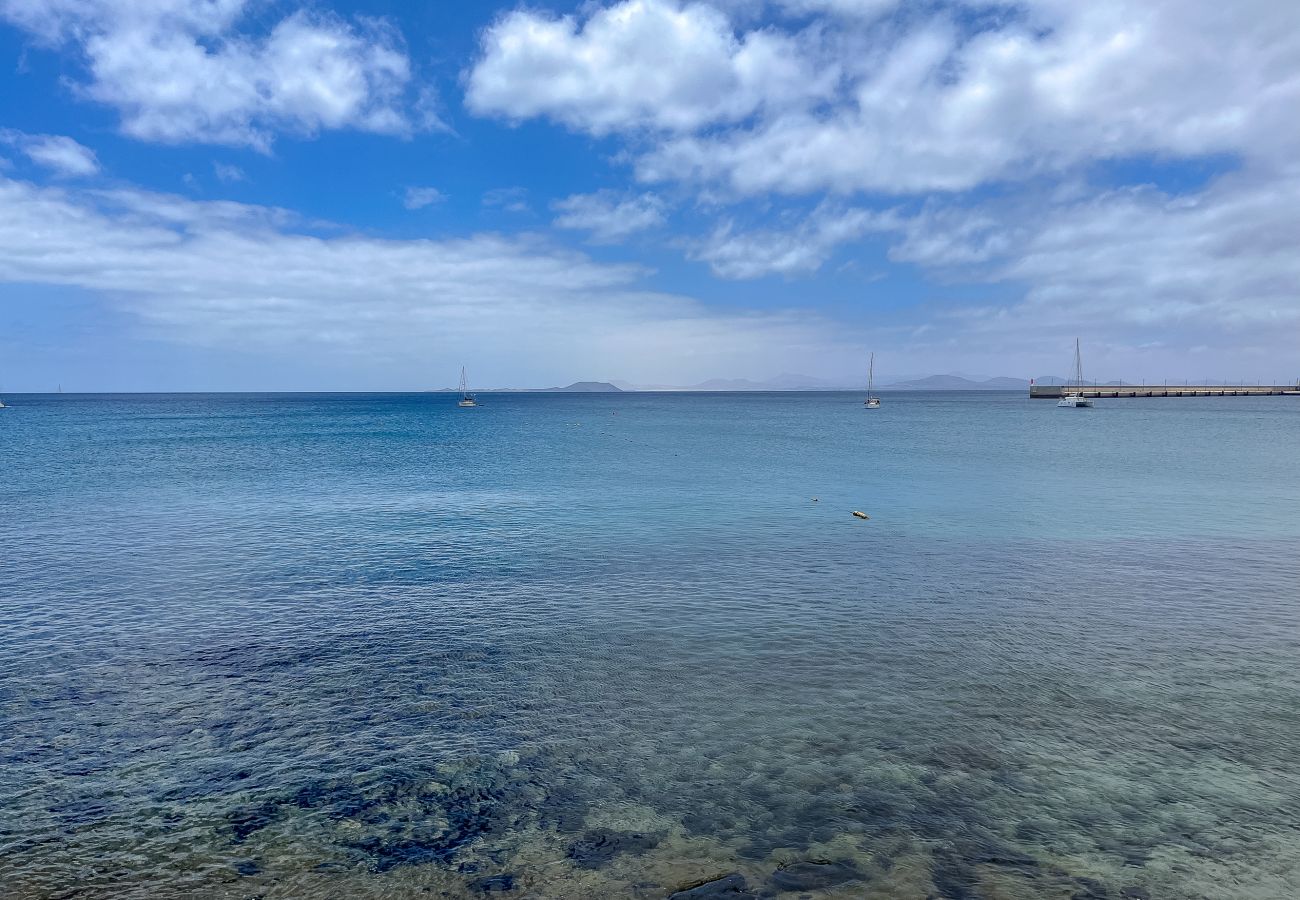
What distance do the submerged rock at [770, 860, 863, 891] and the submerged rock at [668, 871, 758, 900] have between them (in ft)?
1.37

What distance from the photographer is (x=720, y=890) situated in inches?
360

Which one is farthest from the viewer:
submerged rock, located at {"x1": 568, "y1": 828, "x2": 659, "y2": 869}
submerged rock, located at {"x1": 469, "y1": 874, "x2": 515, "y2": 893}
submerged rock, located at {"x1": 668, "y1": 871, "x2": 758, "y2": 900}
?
submerged rock, located at {"x1": 568, "y1": 828, "x2": 659, "y2": 869}

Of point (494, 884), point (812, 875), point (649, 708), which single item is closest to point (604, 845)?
point (494, 884)

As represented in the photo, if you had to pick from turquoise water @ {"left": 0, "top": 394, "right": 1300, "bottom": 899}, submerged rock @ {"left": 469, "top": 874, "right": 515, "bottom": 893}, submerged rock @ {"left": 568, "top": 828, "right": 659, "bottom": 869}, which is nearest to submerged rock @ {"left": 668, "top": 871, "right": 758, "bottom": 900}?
turquoise water @ {"left": 0, "top": 394, "right": 1300, "bottom": 899}

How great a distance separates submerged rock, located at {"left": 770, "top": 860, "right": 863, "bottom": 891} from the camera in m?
9.30

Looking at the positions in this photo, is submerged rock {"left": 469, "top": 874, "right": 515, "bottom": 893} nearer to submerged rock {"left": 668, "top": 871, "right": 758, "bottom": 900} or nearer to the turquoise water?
the turquoise water

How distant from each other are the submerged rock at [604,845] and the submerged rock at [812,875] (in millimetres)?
1802

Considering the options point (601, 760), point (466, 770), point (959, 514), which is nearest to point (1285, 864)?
point (601, 760)

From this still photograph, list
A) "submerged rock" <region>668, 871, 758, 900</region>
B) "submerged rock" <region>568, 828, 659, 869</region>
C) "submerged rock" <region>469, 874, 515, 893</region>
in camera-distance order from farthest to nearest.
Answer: "submerged rock" <region>568, 828, 659, 869</region> < "submerged rock" <region>469, 874, 515, 893</region> < "submerged rock" <region>668, 871, 758, 900</region>

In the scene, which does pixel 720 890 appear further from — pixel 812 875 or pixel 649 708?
pixel 649 708

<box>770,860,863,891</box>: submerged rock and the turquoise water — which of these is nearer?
<box>770,860,863,891</box>: submerged rock

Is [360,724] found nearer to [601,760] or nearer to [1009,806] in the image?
[601,760]

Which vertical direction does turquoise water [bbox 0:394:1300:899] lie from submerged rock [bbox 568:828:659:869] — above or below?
above

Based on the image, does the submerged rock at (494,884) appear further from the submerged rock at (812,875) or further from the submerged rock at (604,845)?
the submerged rock at (812,875)
